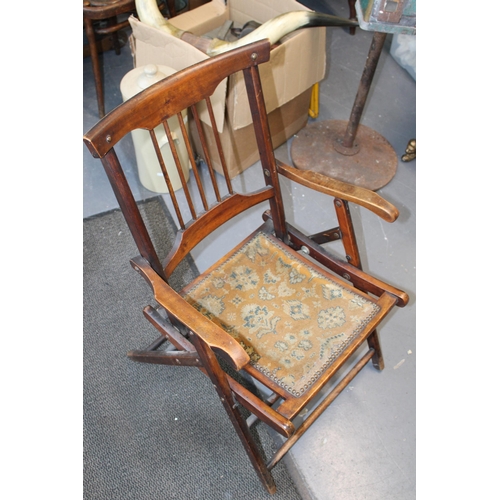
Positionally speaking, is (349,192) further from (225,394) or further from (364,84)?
(364,84)

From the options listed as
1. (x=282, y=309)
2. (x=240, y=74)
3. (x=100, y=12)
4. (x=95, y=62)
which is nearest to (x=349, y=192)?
(x=282, y=309)

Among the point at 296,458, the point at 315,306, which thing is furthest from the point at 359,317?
the point at 296,458

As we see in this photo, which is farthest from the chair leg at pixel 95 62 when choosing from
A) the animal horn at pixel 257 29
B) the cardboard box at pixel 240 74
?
the animal horn at pixel 257 29

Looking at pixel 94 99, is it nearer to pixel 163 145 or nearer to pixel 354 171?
pixel 163 145

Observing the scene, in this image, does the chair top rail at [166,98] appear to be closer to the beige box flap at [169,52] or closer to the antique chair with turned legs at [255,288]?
the antique chair with turned legs at [255,288]

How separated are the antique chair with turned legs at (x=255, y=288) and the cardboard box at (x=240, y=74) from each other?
2.30 ft

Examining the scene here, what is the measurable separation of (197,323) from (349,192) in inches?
22.1

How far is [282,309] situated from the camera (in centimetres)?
146

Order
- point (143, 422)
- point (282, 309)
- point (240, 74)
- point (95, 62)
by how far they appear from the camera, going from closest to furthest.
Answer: point (282, 309) < point (143, 422) < point (240, 74) < point (95, 62)

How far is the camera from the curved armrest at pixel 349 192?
1.30 meters

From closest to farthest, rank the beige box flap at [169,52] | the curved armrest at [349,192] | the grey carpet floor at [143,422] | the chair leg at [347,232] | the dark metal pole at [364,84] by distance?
the curved armrest at [349,192]
the chair leg at [347,232]
the grey carpet floor at [143,422]
the beige box flap at [169,52]
the dark metal pole at [364,84]

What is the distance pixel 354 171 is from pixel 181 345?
4.77ft

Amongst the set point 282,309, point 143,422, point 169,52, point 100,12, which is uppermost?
point 100,12

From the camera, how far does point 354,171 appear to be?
2.46m
